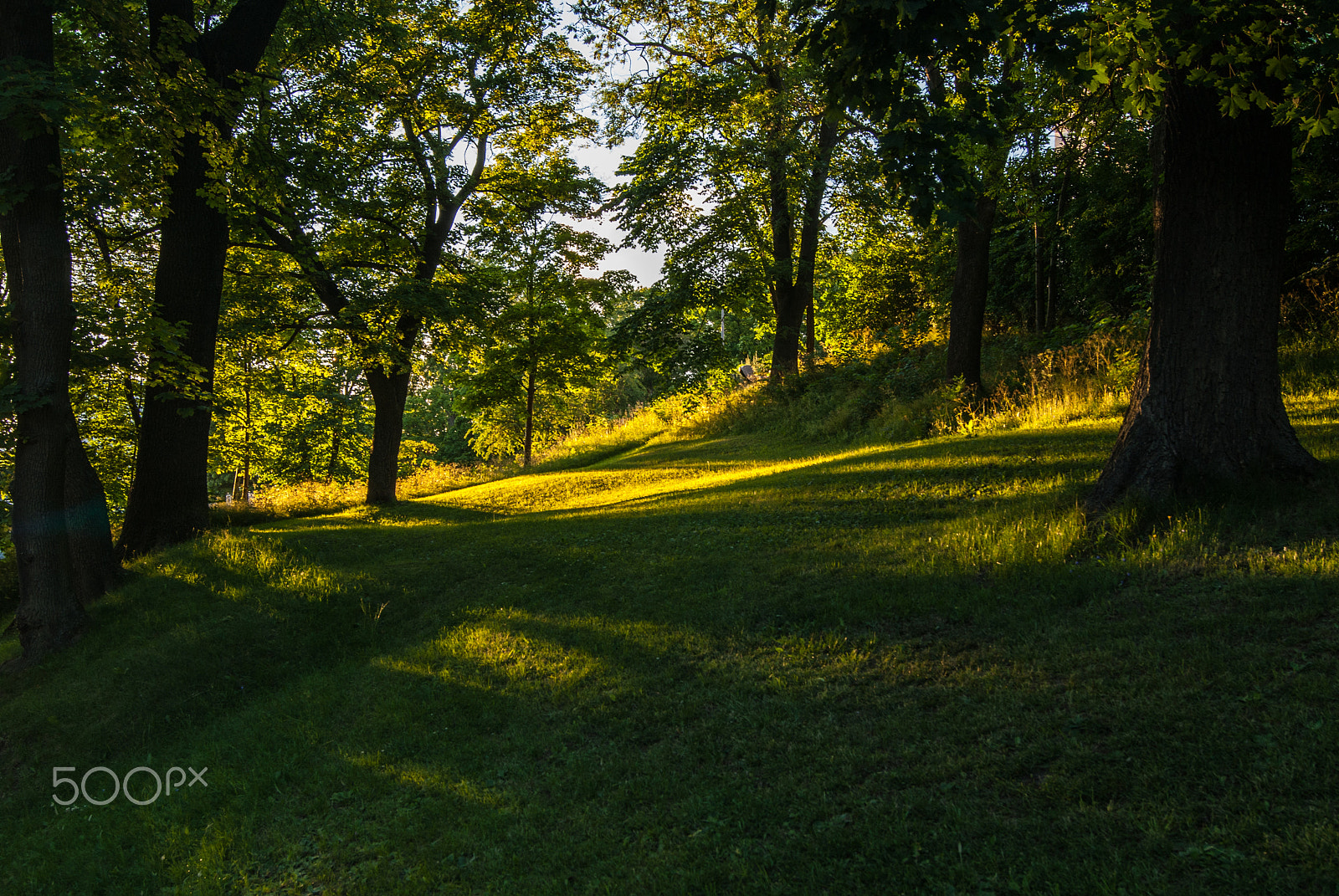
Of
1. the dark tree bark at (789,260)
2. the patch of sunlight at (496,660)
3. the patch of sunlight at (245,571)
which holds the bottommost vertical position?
the patch of sunlight at (496,660)

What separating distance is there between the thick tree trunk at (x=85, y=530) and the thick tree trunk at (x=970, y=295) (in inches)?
518

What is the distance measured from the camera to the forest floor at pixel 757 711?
3.11 meters

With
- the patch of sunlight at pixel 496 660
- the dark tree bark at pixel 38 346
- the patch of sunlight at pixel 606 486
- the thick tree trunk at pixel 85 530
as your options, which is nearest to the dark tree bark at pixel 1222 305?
the patch of sunlight at pixel 496 660

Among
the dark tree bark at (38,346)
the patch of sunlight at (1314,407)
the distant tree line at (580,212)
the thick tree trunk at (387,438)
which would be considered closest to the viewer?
the distant tree line at (580,212)

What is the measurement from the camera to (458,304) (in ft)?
47.4

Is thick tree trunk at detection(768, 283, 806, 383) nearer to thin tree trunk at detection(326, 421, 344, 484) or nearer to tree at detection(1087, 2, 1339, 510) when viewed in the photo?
tree at detection(1087, 2, 1339, 510)

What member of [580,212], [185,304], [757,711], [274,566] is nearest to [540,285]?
[580,212]

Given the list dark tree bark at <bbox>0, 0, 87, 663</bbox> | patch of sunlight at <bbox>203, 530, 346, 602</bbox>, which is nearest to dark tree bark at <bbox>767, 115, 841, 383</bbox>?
patch of sunlight at <bbox>203, 530, 346, 602</bbox>

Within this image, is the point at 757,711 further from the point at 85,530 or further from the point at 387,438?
the point at 387,438

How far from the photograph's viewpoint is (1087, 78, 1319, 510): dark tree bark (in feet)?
18.3

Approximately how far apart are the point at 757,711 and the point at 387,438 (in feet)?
45.3

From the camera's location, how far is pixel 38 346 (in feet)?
23.9

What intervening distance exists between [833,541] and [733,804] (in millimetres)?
3818

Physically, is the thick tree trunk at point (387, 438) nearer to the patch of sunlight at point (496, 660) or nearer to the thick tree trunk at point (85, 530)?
the thick tree trunk at point (85, 530)
